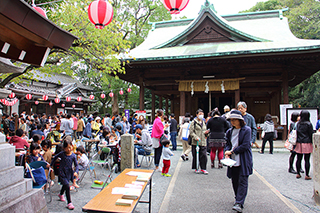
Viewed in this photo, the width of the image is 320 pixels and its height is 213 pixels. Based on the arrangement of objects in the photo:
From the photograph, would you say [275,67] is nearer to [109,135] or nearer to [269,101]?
[269,101]

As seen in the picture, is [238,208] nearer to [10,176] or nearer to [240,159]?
[240,159]

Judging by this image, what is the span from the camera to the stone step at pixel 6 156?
3.14 metres

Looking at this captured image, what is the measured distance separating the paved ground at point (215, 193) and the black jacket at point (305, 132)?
3.60ft

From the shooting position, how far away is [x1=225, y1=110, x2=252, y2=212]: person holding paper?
358 cm

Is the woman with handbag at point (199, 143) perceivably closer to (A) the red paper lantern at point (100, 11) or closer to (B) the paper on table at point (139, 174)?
(B) the paper on table at point (139, 174)

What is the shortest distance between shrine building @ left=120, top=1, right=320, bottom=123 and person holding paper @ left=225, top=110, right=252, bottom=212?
641 centimetres

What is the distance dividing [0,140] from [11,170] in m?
0.55

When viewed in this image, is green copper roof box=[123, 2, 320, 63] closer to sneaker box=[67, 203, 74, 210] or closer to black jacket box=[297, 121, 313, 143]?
black jacket box=[297, 121, 313, 143]

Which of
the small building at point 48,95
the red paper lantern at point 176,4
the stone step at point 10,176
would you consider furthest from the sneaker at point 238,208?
the small building at point 48,95

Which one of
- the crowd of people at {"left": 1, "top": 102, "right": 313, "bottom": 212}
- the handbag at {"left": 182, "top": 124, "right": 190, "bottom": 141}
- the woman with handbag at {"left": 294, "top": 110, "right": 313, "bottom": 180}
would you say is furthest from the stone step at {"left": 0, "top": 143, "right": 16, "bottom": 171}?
the woman with handbag at {"left": 294, "top": 110, "right": 313, "bottom": 180}

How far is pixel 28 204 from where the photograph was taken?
3201 mm

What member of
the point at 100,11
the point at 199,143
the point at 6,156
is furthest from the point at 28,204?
the point at 100,11

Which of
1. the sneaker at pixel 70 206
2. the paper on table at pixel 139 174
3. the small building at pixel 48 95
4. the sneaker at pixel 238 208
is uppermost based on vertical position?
the small building at pixel 48 95

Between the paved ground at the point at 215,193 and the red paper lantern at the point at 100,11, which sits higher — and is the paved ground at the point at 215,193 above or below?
below
